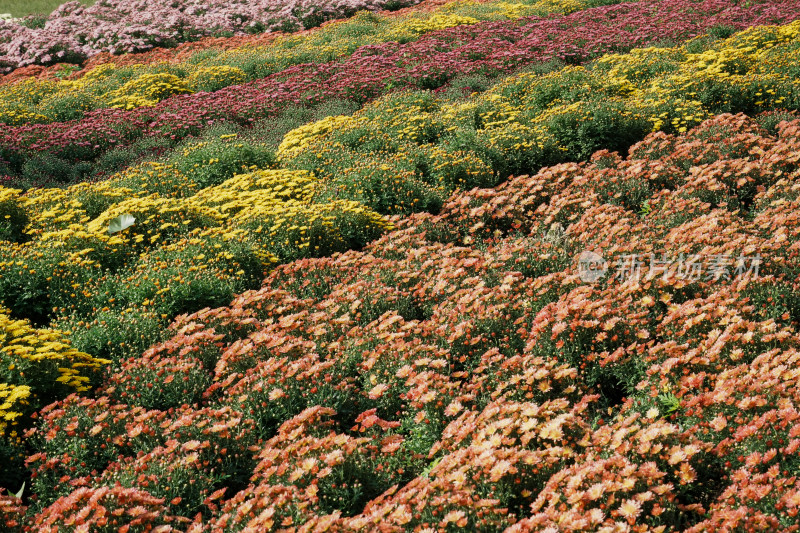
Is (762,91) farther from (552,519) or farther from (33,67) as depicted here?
(33,67)

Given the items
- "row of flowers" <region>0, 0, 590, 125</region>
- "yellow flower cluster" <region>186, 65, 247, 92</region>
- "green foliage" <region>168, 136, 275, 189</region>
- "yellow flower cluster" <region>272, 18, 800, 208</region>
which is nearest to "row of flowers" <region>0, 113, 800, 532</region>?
"yellow flower cluster" <region>272, 18, 800, 208</region>

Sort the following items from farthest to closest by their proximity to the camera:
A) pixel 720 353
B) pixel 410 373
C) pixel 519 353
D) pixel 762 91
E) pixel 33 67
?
pixel 33 67
pixel 762 91
pixel 519 353
pixel 410 373
pixel 720 353

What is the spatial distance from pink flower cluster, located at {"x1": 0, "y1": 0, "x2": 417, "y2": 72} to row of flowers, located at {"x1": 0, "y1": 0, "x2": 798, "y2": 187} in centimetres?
805

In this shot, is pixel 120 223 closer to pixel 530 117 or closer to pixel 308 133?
pixel 308 133

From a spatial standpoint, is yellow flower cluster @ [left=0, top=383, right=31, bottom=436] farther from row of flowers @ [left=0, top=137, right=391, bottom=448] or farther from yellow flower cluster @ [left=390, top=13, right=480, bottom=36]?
yellow flower cluster @ [left=390, top=13, right=480, bottom=36]

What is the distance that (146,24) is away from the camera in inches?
898

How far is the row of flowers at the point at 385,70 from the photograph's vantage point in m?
12.5

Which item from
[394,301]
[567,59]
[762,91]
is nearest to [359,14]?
[567,59]

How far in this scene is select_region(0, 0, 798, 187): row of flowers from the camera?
12516mm

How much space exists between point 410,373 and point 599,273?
6.71 ft

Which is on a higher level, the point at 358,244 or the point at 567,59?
the point at 567,59

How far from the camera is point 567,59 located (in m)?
14.9

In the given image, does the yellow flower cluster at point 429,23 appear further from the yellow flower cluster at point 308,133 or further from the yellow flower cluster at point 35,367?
the yellow flower cluster at point 35,367

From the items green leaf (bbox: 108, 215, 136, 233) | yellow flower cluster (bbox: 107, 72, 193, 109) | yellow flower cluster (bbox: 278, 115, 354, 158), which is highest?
yellow flower cluster (bbox: 107, 72, 193, 109)
